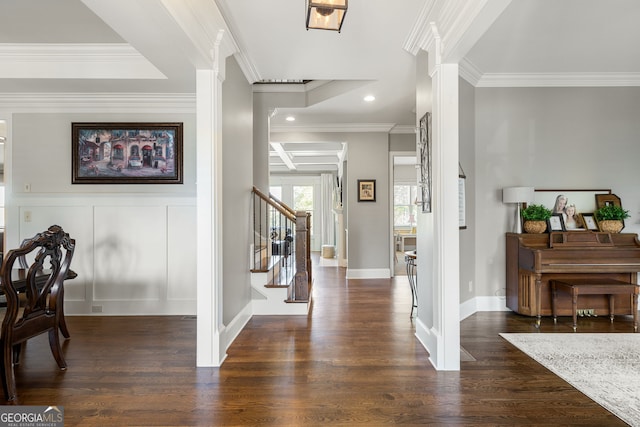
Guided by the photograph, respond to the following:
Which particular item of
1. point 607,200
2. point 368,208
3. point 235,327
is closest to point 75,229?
point 235,327

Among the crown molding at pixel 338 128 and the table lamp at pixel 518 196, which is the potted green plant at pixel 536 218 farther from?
the crown molding at pixel 338 128

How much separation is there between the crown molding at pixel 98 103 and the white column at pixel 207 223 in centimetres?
147

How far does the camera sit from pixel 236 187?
3.33m

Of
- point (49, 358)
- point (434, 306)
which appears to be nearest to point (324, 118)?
point (434, 306)

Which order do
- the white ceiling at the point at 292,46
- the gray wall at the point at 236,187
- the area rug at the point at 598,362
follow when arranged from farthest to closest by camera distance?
1. the gray wall at the point at 236,187
2. the white ceiling at the point at 292,46
3. the area rug at the point at 598,362

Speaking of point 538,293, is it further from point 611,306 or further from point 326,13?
point 326,13

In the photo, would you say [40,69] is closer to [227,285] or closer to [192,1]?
[192,1]

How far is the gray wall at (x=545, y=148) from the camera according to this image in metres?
4.01

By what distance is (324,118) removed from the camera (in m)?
5.76

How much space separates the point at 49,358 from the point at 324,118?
471cm

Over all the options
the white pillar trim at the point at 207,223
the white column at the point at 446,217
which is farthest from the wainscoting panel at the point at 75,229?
the white column at the point at 446,217

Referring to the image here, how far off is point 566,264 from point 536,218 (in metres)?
0.57

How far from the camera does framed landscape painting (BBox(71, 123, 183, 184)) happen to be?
12.7 ft

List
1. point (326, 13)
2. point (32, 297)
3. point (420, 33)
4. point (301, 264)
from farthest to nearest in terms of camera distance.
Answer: point (301, 264) → point (420, 33) → point (32, 297) → point (326, 13)
